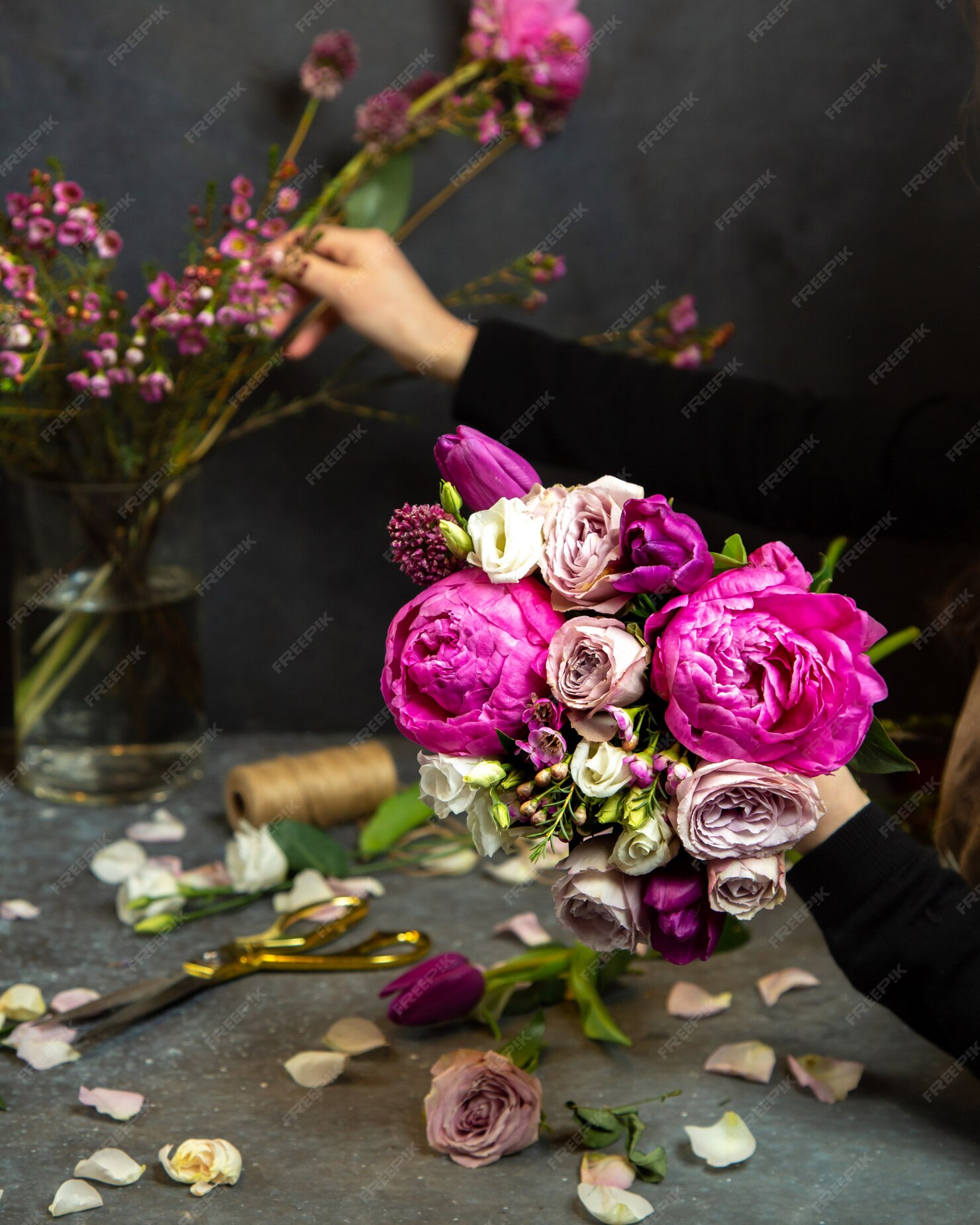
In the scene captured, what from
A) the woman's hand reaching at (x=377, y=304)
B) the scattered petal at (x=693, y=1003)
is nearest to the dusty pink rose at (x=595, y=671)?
the scattered petal at (x=693, y=1003)

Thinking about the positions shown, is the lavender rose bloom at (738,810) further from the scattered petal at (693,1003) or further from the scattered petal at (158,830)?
the scattered petal at (158,830)

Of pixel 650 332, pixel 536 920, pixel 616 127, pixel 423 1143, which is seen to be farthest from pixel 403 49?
pixel 423 1143

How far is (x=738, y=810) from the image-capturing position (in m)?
0.49

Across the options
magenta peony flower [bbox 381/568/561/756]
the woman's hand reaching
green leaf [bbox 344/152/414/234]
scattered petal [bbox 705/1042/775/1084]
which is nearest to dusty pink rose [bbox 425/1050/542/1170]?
scattered petal [bbox 705/1042/775/1084]

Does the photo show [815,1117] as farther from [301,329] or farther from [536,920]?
[301,329]

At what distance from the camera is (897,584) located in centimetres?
119

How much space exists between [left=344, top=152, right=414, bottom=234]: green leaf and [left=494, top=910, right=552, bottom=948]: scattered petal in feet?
2.01

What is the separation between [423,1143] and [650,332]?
773mm

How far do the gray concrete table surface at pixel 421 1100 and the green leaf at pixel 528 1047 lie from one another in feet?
0.06

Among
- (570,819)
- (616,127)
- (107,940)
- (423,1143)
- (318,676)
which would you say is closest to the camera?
(570,819)

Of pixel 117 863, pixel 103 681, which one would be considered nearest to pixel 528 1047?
pixel 117 863

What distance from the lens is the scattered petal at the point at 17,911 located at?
90 centimetres

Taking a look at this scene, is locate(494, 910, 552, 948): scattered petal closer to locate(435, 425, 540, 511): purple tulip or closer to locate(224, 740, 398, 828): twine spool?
locate(224, 740, 398, 828): twine spool

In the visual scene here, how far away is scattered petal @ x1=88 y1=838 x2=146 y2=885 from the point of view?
3.12 ft
